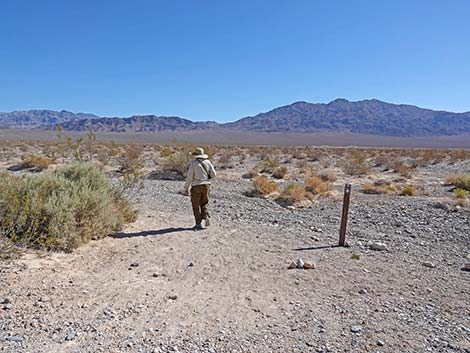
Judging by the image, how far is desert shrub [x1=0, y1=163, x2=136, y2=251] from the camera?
19.5 ft

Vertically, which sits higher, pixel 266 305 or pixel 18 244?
pixel 18 244

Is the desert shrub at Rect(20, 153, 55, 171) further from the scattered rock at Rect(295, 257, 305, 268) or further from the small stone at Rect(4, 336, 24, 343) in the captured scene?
the small stone at Rect(4, 336, 24, 343)

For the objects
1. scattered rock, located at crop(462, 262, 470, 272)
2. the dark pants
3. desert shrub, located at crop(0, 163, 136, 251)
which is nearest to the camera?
desert shrub, located at crop(0, 163, 136, 251)

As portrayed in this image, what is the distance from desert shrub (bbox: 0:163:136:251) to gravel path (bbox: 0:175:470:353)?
297 millimetres

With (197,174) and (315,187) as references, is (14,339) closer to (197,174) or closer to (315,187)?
(197,174)

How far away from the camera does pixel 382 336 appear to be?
13.7 ft

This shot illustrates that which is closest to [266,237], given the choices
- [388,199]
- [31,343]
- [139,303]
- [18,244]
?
[139,303]

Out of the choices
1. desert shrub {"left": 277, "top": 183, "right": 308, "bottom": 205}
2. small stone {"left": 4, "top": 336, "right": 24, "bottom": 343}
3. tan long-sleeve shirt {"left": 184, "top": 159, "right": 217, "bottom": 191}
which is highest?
tan long-sleeve shirt {"left": 184, "top": 159, "right": 217, "bottom": 191}

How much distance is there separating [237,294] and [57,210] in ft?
10.6

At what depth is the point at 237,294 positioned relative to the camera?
514 cm

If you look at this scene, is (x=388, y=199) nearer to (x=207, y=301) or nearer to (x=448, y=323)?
(x=448, y=323)

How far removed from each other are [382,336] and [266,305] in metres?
1.36

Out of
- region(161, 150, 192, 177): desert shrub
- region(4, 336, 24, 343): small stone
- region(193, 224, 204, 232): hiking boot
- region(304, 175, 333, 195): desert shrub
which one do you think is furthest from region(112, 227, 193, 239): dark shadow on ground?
region(161, 150, 192, 177): desert shrub

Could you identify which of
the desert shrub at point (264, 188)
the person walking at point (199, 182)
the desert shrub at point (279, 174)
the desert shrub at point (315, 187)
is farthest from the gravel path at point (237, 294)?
the desert shrub at point (279, 174)
